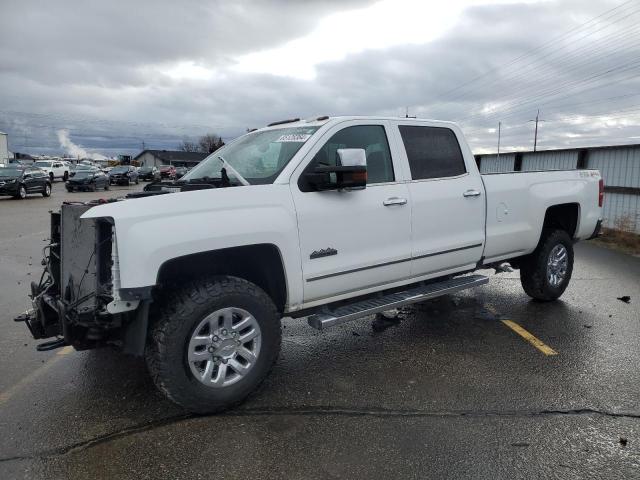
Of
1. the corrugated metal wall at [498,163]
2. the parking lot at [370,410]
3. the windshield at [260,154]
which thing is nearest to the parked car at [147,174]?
the corrugated metal wall at [498,163]

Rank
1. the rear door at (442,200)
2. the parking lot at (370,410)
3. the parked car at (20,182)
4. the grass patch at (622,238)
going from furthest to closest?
the parked car at (20,182) → the grass patch at (622,238) → the rear door at (442,200) → the parking lot at (370,410)

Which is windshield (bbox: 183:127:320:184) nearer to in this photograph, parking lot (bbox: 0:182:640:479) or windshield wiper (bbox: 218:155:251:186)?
windshield wiper (bbox: 218:155:251:186)

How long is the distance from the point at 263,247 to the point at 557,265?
4233 mm

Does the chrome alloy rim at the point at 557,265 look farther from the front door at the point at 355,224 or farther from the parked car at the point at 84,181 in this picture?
the parked car at the point at 84,181

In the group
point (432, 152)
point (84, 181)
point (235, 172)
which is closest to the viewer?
point (235, 172)

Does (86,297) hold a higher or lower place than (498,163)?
higher

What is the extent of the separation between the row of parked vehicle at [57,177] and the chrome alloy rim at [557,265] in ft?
24.5

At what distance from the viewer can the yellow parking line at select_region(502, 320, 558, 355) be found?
4.71 metres

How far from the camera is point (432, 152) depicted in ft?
16.2

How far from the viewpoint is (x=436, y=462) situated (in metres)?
2.97

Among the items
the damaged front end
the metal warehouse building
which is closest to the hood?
the damaged front end

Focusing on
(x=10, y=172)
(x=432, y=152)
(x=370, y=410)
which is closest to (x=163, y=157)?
(x=10, y=172)

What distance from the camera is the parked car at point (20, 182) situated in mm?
23922

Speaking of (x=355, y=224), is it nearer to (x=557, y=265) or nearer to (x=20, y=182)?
(x=557, y=265)
